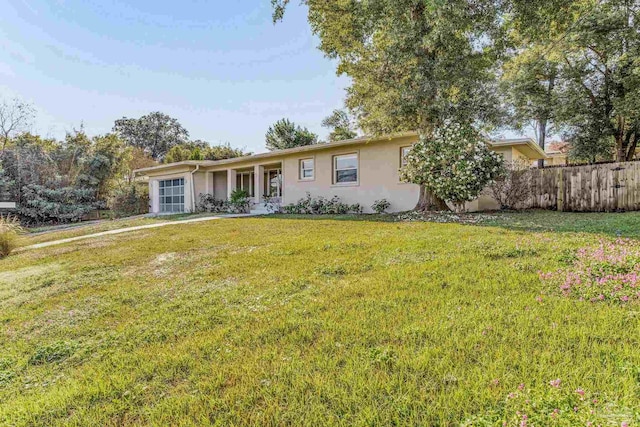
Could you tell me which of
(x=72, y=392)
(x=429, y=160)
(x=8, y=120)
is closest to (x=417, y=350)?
(x=72, y=392)

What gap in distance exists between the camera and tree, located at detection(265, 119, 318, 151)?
28328mm

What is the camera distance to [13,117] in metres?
22.3

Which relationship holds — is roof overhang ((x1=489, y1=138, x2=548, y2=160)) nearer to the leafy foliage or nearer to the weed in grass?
the weed in grass

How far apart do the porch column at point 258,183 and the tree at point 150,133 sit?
3596cm

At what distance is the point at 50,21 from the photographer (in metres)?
12.5

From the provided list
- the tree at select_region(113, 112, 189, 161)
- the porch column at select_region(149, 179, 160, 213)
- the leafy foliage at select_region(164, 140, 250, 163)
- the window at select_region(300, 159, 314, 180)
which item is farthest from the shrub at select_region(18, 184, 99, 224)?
the tree at select_region(113, 112, 189, 161)

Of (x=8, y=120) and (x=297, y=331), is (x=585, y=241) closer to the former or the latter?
(x=297, y=331)

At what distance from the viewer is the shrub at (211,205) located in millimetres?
18156

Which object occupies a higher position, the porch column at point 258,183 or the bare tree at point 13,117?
the bare tree at point 13,117

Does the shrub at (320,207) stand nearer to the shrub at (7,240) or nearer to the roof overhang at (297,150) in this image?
the roof overhang at (297,150)

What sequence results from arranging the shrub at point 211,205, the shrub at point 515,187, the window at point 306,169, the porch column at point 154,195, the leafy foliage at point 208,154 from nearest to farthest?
the shrub at point 515,187
the window at point 306,169
the shrub at point 211,205
the porch column at point 154,195
the leafy foliage at point 208,154

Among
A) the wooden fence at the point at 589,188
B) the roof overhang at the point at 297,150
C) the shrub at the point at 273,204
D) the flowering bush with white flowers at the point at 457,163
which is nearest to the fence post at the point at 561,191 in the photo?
the wooden fence at the point at 589,188

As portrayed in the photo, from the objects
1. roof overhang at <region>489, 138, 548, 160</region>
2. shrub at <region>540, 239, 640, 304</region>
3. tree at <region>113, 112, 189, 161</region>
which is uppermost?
tree at <region>113, 112, 189, 161</region>

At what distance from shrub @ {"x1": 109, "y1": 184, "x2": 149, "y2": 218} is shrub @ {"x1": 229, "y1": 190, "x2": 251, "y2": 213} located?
345 inches
